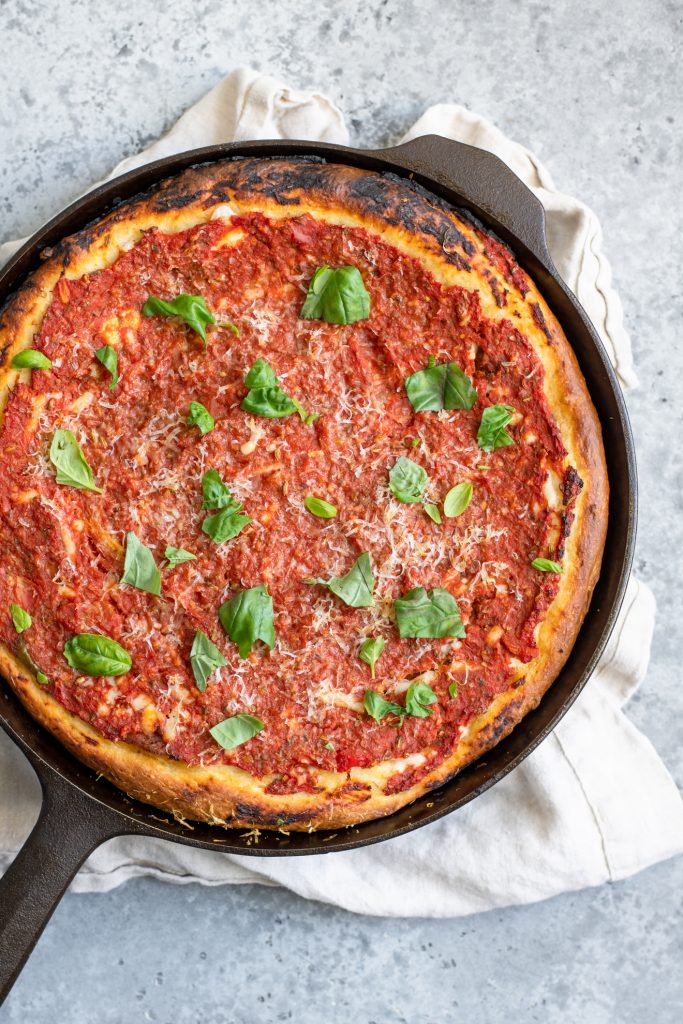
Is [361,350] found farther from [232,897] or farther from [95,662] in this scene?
[232,897]

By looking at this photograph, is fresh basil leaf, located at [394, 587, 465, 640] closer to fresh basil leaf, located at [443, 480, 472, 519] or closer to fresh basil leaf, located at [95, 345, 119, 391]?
fresh basil leaf, located at [443, 480, 472, 519]

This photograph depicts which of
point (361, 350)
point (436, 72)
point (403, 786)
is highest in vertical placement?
point (436, 72)

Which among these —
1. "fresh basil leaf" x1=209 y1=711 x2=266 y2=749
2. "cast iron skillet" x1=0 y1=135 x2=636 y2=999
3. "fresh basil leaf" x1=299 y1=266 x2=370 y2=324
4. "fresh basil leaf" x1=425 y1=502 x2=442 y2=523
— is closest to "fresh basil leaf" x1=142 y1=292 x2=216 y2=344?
"fresh basil leaf" x1=299 y1=266 x2=370 y2=324

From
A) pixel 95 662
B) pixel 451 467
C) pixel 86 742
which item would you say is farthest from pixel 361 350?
pixel 86 742

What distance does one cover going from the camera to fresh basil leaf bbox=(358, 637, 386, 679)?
9.93 ft

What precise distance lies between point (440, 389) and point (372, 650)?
0.88m

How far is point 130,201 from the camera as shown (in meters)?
3.13

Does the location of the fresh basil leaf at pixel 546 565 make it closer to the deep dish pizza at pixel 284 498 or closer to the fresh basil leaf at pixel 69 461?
the deep dish pizza at pixel 284 498

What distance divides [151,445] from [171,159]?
0.94 metres

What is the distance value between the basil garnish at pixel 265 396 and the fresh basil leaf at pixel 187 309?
0.22 m

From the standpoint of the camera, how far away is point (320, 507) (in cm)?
304

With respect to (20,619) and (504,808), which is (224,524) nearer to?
(20,619)

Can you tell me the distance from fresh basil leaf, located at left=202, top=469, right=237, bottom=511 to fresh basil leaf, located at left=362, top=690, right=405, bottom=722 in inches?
29.9

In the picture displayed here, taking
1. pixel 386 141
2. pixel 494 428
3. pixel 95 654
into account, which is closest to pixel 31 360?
pixel 95 654
